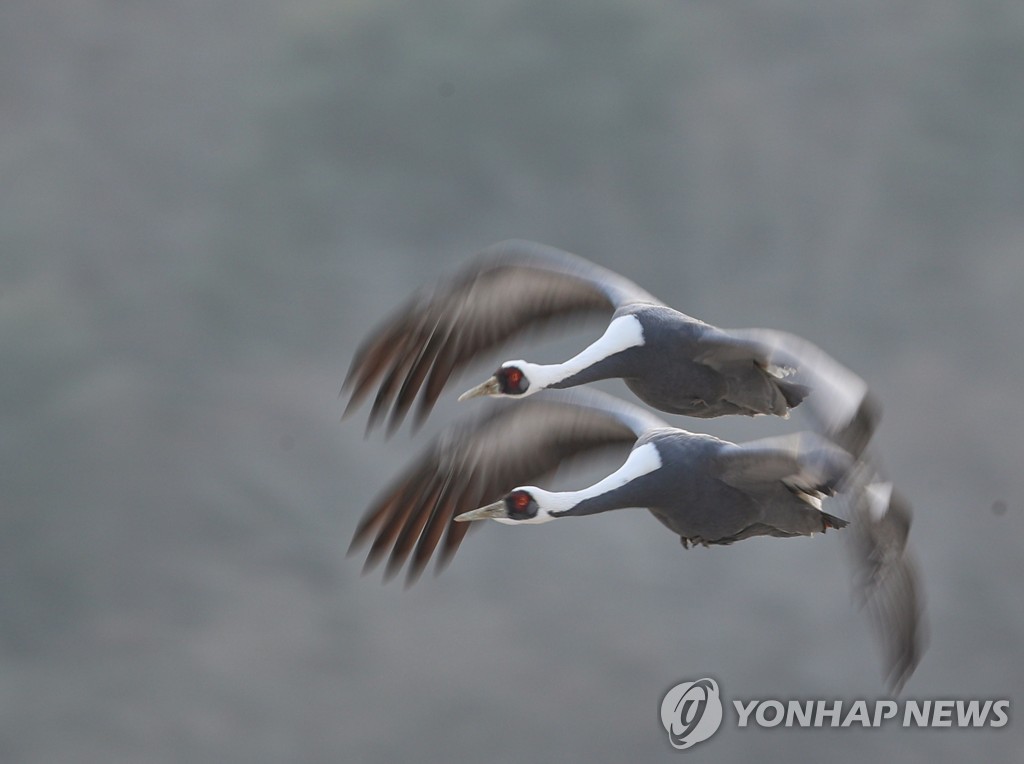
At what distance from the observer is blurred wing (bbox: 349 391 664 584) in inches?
1241

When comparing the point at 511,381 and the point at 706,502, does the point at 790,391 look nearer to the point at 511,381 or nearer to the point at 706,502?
the point at 706,502

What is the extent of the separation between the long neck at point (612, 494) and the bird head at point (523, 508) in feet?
0.10

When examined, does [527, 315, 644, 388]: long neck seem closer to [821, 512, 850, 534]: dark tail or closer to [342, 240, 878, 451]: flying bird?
[342, 240, 878, 451]: flying bird

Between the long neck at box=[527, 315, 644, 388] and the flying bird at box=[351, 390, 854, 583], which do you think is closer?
the flying bird at box=[351, 390, 854, 583]

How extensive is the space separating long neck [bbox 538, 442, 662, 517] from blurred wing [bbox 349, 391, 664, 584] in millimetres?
3202

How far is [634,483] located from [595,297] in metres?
3.81

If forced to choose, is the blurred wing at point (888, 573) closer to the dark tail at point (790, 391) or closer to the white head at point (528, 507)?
the dark tail at point (790, 391)

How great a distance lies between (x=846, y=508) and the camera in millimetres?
25344

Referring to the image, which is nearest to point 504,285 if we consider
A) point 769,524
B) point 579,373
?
point 579,373

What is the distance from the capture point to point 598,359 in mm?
27875

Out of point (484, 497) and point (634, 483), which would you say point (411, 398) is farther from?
point (634, 483)

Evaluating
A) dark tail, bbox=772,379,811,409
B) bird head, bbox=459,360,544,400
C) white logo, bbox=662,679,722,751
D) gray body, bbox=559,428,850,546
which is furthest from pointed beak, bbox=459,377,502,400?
white logo, bbox=662,679,722,751

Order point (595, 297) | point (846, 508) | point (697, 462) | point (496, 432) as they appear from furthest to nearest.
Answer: point (496, 432), point (595, 297), point (697, 462), point (846, 508)

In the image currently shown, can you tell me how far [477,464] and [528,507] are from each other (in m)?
4.66
